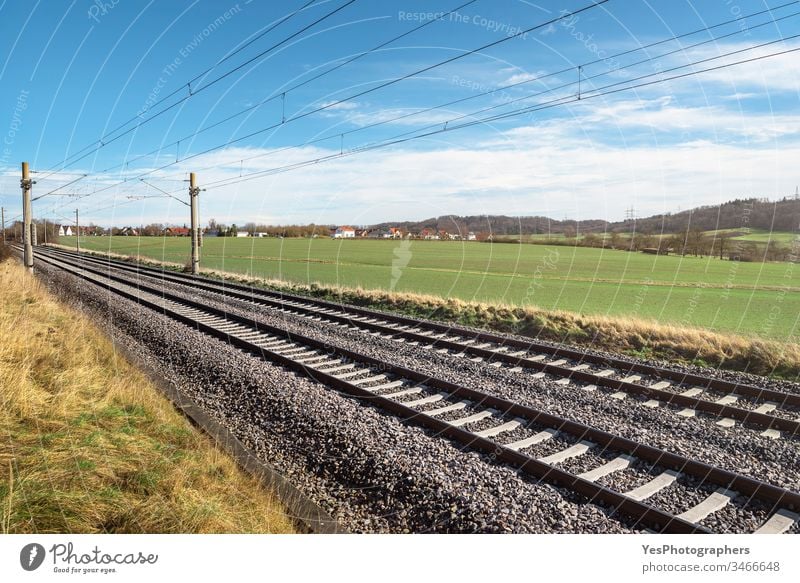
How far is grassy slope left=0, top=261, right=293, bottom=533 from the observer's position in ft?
→ 14.6

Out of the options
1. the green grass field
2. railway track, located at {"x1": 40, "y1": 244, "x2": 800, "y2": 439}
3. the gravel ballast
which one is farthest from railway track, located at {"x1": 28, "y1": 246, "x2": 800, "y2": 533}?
the green grass field

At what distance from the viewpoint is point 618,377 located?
1033 cm

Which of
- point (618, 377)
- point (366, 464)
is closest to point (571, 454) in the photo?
point (366, 464)

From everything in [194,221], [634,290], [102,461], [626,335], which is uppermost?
[194,221]

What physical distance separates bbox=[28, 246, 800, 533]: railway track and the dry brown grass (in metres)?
6.70

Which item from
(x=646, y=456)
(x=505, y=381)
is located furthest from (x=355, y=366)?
(x=646, y=456)

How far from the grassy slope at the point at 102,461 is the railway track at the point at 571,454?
274cm

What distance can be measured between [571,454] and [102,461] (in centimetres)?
546

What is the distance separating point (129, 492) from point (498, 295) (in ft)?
78.0

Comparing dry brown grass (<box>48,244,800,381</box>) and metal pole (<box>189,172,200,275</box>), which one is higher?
metal pole (<box>189,172,200,275</box>)

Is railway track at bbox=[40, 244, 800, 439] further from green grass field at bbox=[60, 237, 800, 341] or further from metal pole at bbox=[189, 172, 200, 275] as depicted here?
metal pole at bbox=[189, 172, 200, 275]

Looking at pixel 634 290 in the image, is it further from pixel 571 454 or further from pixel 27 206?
pixel 27 206

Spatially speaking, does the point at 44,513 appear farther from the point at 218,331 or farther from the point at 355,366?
the point at 218,331

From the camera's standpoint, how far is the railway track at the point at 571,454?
5250 millimetres
